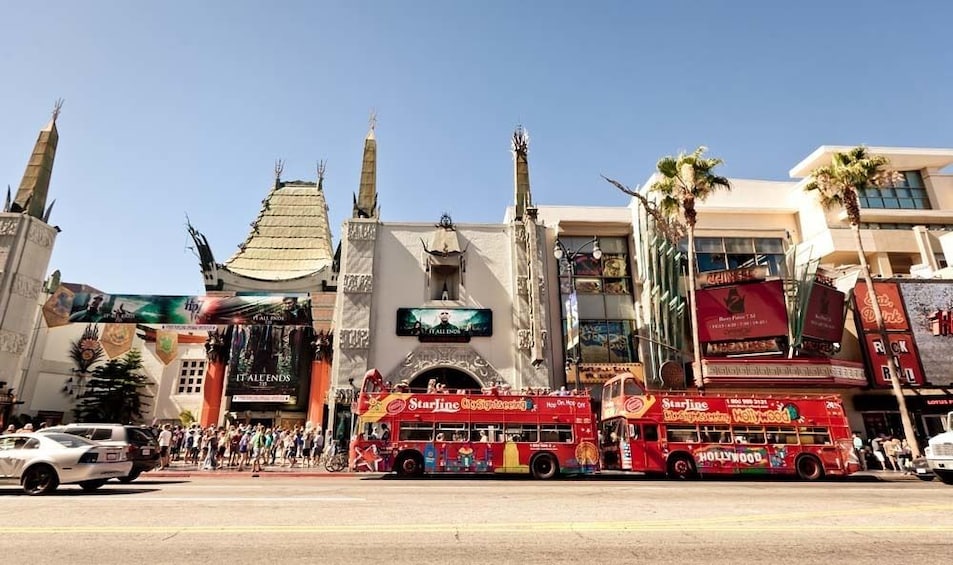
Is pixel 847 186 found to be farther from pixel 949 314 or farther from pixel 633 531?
pixel 633 531

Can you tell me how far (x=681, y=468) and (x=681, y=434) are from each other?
122 centimetres

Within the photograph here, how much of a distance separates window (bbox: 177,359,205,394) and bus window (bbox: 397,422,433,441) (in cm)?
2999

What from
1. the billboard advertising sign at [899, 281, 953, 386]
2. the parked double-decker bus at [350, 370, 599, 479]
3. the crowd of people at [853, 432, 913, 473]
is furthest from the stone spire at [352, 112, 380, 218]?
the billboard advertising sign at [899, 281, 953, 386]

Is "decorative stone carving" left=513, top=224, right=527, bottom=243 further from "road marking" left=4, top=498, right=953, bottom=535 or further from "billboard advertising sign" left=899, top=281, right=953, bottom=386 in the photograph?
"road marking" left=4, top=498, right=953, bottom=535

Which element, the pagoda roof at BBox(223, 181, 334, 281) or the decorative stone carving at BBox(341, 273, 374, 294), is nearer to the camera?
the decorative stone carving at BBox(341, 273, 374, 294)

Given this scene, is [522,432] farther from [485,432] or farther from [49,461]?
[49,461]

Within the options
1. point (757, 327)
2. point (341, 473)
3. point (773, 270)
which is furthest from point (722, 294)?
point (341, 473)

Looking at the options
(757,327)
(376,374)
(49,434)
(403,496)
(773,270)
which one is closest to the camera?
(403,496)

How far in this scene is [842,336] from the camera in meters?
29.0

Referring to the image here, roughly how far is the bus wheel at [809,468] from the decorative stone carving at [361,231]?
24.6m

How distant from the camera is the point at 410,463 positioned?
59.8 feet

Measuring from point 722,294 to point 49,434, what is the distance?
99.7ft

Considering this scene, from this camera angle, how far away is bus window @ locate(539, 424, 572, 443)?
61.3 feet

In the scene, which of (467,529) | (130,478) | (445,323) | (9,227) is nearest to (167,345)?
(9,227)
